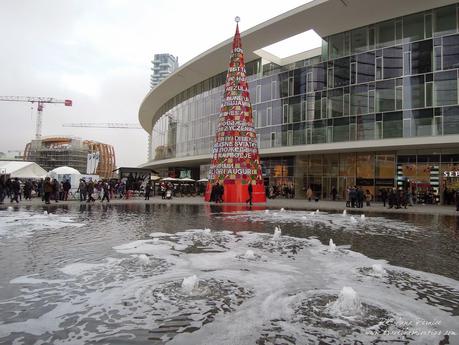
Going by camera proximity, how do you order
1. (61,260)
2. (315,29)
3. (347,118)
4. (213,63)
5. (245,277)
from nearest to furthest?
(245,277)
(61,260)
(347,118)
(315,29)
(213,63)

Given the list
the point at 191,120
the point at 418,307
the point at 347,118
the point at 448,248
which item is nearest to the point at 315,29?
the point at 347,118

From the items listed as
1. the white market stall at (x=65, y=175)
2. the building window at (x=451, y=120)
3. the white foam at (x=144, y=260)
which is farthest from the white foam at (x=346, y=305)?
the white market stall at (x=65, y=175)

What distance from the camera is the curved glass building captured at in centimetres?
3030

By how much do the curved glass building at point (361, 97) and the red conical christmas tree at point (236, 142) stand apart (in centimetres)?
1070

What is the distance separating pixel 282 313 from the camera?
4742 millimetres

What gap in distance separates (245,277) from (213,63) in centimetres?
4204

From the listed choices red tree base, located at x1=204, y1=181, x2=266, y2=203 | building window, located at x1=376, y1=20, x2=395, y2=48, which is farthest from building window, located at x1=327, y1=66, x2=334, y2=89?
red tree base, located at x1=204, y1=181, x2=266, y2=203

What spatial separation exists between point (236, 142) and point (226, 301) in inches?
842

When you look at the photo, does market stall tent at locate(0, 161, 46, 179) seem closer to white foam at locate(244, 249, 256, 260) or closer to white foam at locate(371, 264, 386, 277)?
white foam at locate(244, 249, 256, 260)

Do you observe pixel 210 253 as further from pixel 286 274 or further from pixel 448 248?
pixel 448 248

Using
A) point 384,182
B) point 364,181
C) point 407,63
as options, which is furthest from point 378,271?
point 364,181

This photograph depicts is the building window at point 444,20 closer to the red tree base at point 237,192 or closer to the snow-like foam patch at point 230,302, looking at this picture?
the red tree base at point 237,192

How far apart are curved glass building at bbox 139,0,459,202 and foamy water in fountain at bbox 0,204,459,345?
85.9 ft

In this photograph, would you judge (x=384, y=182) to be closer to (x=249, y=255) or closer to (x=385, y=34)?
(x=385, y=34)
